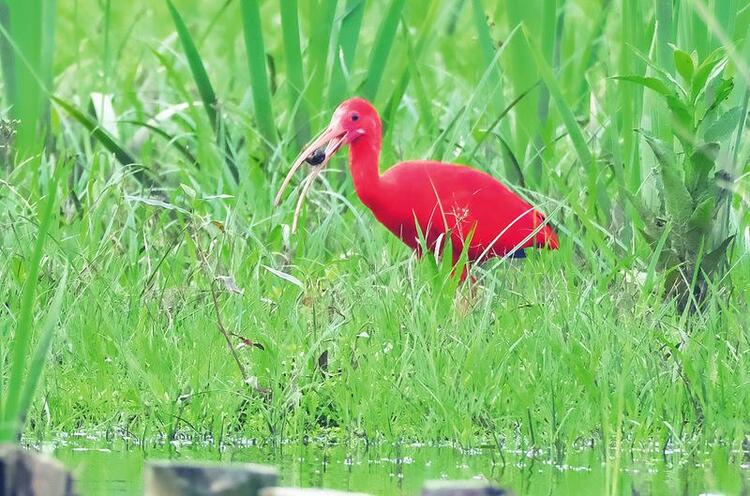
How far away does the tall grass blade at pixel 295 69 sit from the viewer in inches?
250

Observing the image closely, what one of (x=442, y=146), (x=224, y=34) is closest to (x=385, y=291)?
(x=442, y=146)

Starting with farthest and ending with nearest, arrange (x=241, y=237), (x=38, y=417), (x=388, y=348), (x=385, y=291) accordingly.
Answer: (x=241, y=237)
(x=385, y=291)
(x=388, y=348)
(x=38, y=417)

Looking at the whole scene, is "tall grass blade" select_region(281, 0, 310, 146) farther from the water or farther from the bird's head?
the water

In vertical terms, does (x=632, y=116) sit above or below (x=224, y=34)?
below

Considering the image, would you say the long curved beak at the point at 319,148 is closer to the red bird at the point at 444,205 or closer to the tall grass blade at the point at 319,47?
the red bird at the point at 444,205

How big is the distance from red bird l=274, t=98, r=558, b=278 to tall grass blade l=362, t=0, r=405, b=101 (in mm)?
811

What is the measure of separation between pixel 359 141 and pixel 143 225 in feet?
2.74

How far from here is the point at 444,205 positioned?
566cm

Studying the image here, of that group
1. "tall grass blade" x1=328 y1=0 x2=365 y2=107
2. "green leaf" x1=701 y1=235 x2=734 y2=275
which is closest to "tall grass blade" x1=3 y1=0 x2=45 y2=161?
"tall grass blade" x1=328 y1=0 x2=365 y2=107

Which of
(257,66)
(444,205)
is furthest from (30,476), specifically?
(257,66)

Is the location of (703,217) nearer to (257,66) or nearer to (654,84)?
(654,84)

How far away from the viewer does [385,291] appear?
16.1 feet

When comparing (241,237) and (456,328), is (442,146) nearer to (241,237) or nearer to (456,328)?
(241,237)

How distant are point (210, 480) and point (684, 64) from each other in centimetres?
249
